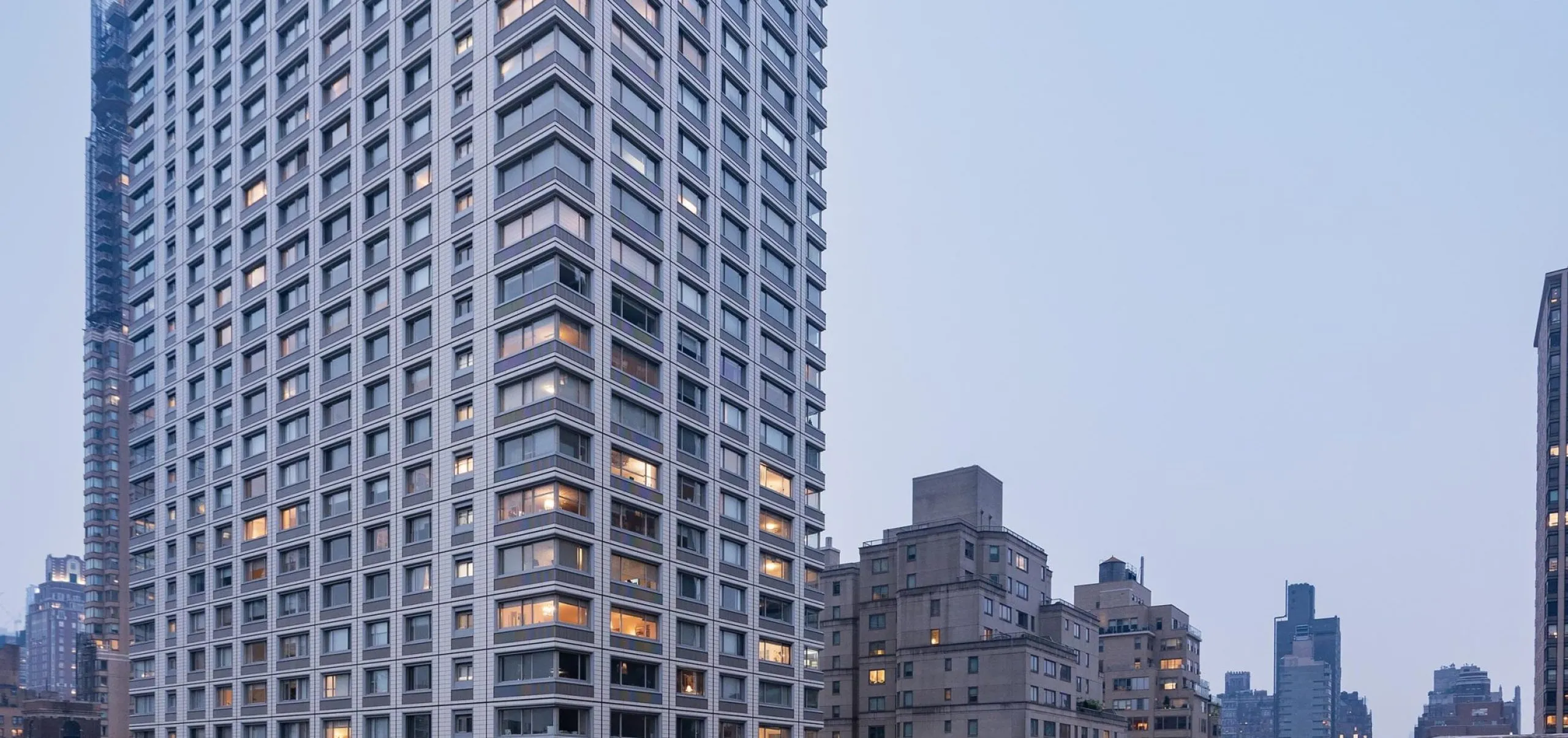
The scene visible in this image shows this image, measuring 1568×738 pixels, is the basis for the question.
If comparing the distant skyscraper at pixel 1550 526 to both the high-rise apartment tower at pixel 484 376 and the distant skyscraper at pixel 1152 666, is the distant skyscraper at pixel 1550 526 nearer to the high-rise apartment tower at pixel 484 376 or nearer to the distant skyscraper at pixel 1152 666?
the distant skyscraper at pixel 1152 666

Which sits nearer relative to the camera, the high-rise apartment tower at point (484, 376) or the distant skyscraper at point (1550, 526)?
the high-rise apartment tower at point (484, 376)

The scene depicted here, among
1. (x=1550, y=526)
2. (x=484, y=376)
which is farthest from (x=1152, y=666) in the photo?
(x=484, y=376)

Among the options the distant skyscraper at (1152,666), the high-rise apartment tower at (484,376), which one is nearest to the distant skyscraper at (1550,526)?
the distant skyscraper at (1152,666)

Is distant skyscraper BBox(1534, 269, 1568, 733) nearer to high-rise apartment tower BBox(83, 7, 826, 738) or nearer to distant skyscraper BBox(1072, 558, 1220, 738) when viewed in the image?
distant skyscraper BBox(1072, 558, 1220, 738)

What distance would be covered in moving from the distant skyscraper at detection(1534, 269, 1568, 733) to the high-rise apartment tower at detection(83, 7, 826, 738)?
415 feet

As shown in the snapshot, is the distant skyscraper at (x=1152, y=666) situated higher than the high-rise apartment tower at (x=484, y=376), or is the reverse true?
the high-rise apartment tower at (x=484, y=376)

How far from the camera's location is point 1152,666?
17288 centimetres

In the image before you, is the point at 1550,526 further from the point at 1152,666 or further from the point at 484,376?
the point at 484,376

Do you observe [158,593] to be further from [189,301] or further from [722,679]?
[722,679]

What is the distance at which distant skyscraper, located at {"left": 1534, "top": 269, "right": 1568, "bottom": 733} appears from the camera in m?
168

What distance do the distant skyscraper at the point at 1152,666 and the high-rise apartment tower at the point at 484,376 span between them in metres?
89.9

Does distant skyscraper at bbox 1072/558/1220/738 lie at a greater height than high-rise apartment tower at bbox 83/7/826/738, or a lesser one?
lesser

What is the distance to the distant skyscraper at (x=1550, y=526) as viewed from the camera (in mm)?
167625

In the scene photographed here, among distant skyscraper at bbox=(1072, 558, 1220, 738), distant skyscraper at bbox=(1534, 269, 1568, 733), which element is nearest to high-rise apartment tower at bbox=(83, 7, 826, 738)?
distant skyscraper at bbox=(1072, 558, 1220, 738)
